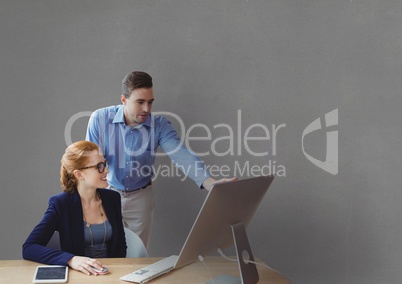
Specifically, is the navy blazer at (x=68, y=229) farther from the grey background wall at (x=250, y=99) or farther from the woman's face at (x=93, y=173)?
the grey background wall at (x=250, y=99)

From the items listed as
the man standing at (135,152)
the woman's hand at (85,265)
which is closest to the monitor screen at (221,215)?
the woman's hand at (85,265)

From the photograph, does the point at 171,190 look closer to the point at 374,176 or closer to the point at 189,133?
the point at 189,133

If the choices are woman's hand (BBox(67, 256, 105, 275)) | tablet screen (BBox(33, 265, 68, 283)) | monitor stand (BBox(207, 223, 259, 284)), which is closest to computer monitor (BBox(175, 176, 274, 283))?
monitor stand (BBox(207, 223, 259, 284))

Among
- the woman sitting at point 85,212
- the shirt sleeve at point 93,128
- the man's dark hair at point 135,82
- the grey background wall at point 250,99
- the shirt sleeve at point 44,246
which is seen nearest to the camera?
the shirt sleeve at point 44,246

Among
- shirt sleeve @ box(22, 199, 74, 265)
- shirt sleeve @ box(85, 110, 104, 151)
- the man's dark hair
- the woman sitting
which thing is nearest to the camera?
shirt sleeve @ box(22, 199, 74, 265)

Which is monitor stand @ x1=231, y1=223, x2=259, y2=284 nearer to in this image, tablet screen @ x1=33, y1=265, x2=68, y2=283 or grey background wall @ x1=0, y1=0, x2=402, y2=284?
tablet screen @ x1=33, y1=265, x2=68, y2=283

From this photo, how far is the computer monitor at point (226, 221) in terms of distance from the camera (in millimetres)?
2207

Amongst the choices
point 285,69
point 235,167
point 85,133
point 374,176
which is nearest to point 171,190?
point 235,167

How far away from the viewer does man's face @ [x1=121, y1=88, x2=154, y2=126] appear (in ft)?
11.5

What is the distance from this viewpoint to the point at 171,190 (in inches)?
156

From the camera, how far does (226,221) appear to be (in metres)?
2.40

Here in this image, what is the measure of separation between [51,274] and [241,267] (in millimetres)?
826

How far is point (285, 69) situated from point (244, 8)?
52 cm

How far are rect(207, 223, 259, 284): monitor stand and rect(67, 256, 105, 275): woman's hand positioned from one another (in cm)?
52
